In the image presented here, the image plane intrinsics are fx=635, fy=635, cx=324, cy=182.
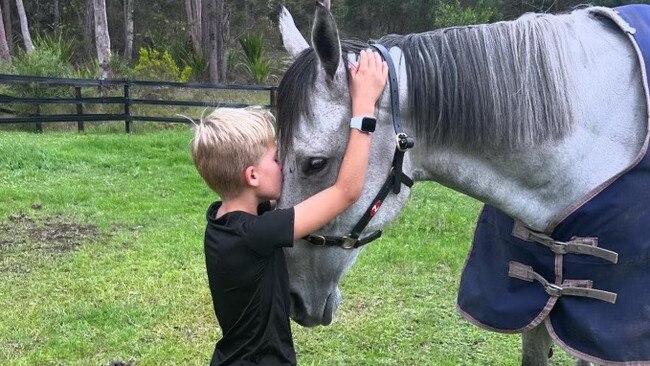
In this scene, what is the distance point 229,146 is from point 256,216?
222 mm

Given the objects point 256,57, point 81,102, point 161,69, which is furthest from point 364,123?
point 161,69

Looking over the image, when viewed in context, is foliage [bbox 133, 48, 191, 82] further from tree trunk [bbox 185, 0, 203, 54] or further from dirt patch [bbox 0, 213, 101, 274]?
dirt patch [bbox 0, 213, 101, 274]

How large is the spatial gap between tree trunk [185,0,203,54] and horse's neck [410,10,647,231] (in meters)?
20.2

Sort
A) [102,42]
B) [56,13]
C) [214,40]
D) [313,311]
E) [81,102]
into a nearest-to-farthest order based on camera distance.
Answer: [313,311]
[81,102]
[102,42]
[214,40]
[56,13]

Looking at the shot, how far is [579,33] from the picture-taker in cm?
195

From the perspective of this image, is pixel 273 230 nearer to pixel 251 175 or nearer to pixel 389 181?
pixel 251 175

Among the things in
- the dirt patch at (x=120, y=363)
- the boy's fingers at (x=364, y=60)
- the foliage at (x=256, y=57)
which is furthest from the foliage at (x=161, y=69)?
the boy's fingers at (x=364, y=60)

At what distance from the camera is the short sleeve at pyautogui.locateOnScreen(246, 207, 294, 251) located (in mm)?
1783

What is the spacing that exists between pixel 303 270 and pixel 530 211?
0.72 metres

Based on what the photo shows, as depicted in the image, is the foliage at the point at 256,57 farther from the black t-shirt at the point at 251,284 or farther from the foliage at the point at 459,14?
the black t-shirt at the point at 251,284

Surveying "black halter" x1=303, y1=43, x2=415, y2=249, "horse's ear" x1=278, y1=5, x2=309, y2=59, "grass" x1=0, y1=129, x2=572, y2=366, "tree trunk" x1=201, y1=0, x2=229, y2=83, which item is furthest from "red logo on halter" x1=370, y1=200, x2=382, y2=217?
"tree trunk" x1=201, y1=0, x2=229, y2=83

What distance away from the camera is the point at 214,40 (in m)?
21.0

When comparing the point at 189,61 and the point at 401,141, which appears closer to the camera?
the point at 401,141

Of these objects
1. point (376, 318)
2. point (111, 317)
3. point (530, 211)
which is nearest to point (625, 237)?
point (530, 211)
